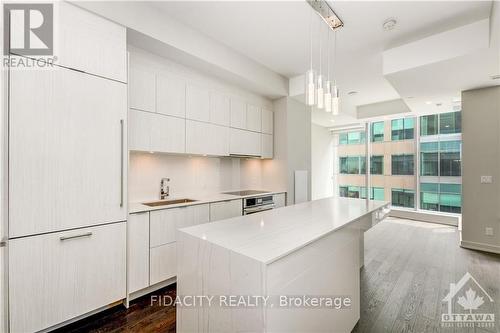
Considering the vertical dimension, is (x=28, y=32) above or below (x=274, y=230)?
above

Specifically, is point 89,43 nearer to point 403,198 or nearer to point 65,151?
point 65,151

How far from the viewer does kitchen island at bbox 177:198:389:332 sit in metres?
1.06

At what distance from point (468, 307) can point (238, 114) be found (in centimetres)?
342

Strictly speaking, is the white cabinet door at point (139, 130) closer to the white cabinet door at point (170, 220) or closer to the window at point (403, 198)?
the white cabinet door at point (170, 220)

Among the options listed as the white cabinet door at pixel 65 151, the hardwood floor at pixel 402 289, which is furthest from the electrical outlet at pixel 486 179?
the white cabinet door at pixel 65 151

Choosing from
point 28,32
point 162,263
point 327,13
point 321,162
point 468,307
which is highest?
point 327,13

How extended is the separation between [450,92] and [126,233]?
5.07 meters

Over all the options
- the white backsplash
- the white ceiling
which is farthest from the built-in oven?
the white ceiling

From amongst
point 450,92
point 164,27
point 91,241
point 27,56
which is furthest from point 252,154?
point 450,92

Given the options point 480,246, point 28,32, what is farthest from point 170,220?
point 480,246

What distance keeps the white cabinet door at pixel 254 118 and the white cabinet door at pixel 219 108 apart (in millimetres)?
430

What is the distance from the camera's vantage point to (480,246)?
3527mm

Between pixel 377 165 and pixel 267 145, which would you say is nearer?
pixel 267 145

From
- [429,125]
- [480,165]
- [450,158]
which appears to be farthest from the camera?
[429,125]
